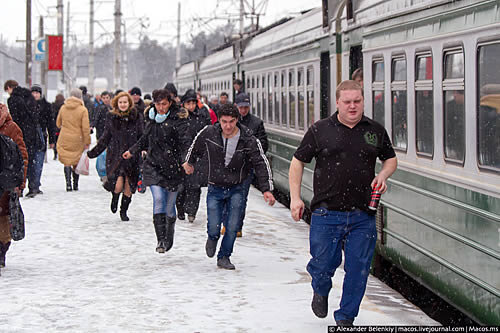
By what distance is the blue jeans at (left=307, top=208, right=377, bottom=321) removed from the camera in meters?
6.38

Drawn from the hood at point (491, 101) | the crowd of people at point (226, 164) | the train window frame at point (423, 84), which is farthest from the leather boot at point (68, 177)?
the hood at point (491, 101)

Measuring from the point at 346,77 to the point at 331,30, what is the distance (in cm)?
108

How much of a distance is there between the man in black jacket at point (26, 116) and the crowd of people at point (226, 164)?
0.02 m

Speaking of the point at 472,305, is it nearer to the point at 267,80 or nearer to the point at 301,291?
the point at 301,291

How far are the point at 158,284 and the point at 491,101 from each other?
11.8 feet

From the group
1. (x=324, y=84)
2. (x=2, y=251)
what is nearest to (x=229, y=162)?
(x=2, y=251)

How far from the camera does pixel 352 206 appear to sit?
6344 millimetres

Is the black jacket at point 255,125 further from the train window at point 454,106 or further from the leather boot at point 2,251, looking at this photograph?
the train window at point 454,106

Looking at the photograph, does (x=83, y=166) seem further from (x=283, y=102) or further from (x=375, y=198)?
(x=375, y=198)

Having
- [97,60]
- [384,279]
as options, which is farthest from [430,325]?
[97,60]

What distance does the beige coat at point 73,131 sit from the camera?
15617 mm

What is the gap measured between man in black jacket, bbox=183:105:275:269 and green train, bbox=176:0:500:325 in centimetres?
129

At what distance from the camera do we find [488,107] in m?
6.39

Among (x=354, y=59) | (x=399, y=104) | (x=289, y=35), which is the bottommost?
(x=399, y=104)
